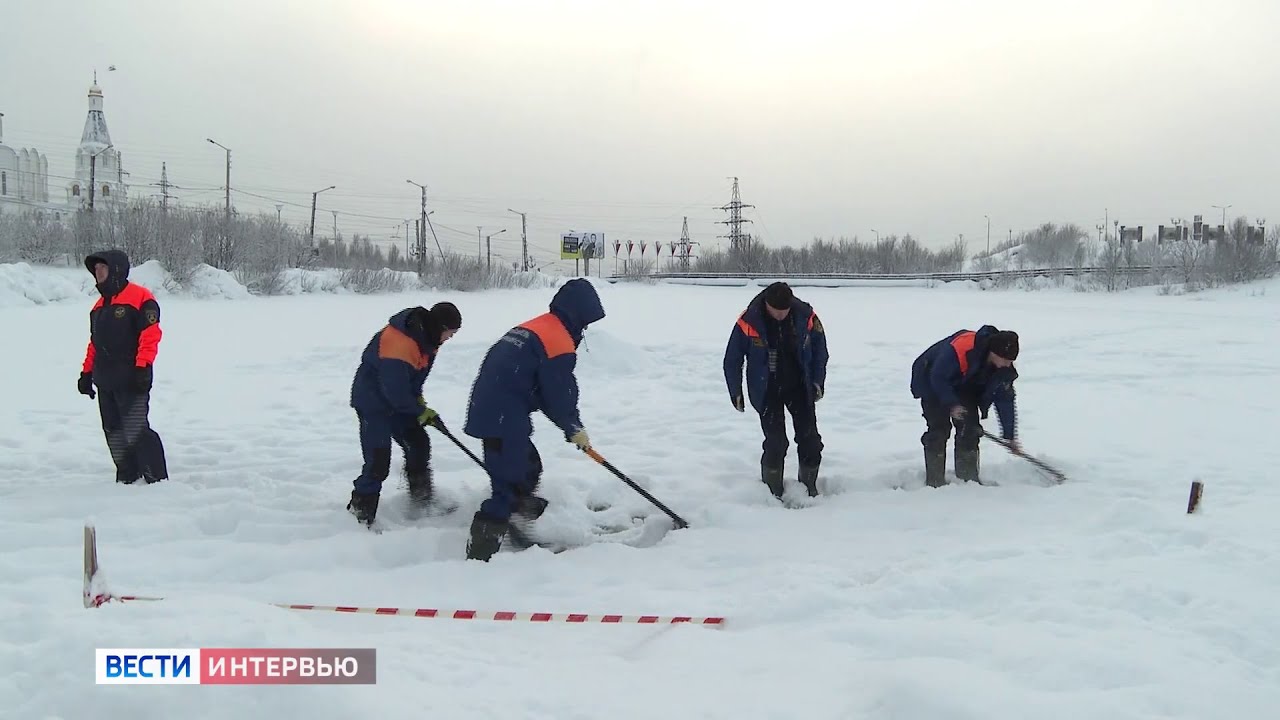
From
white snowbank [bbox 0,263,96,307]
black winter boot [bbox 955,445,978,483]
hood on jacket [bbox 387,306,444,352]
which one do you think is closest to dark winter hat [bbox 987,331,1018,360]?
black winter boot [bbox 955,445,978,483]

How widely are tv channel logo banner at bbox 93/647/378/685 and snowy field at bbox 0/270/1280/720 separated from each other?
58mm

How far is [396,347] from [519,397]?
85 centimetres

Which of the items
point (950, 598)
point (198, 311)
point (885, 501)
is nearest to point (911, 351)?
point (885, 501)

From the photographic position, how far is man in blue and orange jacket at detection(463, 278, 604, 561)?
3955mm

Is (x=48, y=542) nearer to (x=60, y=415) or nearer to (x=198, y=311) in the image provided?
(x=60, y=415)

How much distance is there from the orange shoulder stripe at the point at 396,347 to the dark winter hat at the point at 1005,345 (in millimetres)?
3559

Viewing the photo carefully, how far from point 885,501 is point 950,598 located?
1.59 meters

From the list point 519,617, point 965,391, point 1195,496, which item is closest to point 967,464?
point 965,391

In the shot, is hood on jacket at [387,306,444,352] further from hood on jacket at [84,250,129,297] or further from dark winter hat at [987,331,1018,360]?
dark winter hat at [987,331,1018,360]

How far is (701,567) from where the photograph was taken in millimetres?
4031

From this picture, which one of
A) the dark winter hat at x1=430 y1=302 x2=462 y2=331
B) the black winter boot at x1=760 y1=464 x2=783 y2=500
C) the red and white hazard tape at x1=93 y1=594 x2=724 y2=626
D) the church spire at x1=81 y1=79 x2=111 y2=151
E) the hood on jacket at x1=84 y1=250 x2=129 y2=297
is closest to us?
the red and white hazard tape at x1=93 y1=594 x2=724 y2=626

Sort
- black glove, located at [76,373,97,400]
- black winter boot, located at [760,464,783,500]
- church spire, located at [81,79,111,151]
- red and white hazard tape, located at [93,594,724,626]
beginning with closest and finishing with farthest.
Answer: red and white hazard tape, located at [93,594,724,626] < black glove, located at [76,373,97,400] < black winter boot, located at [760,464,783,500] < church spire, located at [81,79,111,151]

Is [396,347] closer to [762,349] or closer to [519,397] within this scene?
[519,397]

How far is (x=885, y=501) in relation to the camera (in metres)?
4.88
